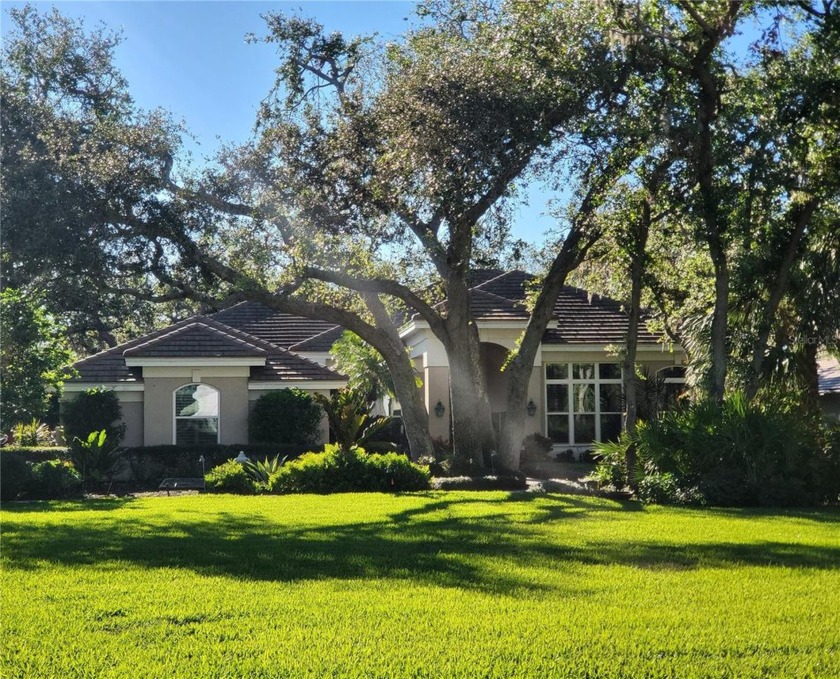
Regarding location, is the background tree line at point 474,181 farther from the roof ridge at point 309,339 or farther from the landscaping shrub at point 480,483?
the roof ridge at point 309,339

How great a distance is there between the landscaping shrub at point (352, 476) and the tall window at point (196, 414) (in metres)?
6.96

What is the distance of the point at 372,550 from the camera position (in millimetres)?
10531

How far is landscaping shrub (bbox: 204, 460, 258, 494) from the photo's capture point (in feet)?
63.6

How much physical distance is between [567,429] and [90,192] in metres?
16.2

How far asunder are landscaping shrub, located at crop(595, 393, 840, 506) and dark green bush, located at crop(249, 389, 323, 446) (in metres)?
11.0

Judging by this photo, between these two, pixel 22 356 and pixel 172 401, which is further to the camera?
pixel 172 401

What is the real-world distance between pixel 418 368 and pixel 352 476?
1343cm

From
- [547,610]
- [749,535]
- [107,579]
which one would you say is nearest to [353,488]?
[749,535]

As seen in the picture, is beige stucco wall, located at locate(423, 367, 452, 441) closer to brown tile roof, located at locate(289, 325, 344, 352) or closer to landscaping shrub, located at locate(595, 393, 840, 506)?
brown tile roof, located at locate(289, 325, 344, 352)

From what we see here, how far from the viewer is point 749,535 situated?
38.2ft

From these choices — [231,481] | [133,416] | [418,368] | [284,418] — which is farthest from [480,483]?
Answer: [418,368]

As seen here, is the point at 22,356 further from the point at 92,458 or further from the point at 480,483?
the point at 480,483

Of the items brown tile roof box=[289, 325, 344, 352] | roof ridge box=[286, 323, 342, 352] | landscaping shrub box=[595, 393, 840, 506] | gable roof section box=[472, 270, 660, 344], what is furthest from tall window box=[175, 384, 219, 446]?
landscaping shrub box=[595, 393, 840, 506]

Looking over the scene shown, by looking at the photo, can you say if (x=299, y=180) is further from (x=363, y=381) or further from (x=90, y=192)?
(x=363, y=381)
